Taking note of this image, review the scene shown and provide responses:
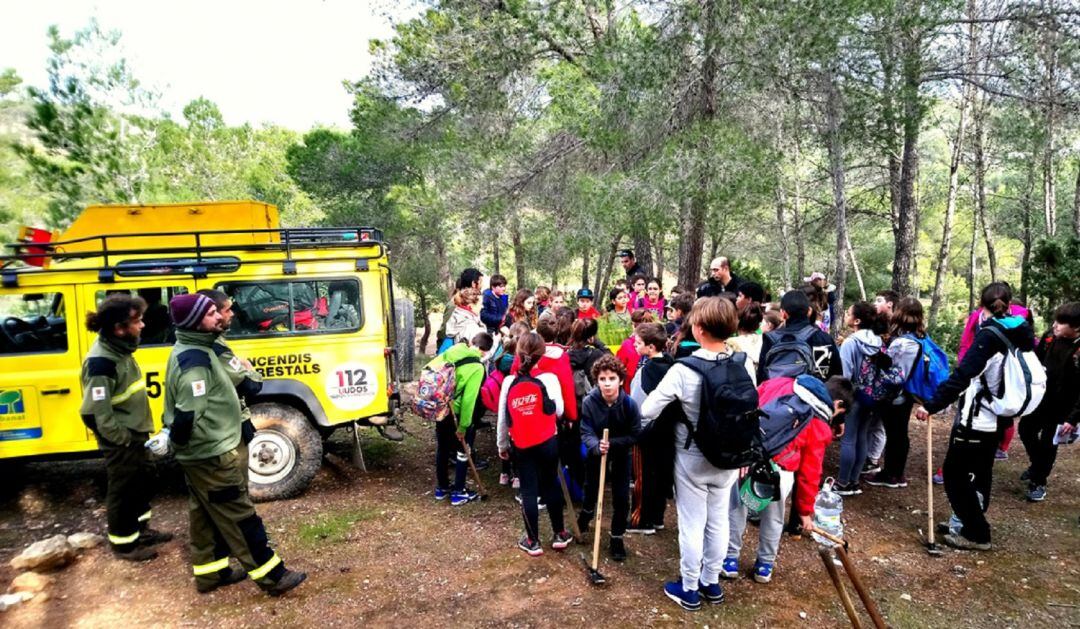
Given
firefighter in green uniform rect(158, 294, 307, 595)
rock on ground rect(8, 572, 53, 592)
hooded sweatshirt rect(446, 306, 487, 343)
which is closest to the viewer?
firefighter in green uniform rect(158, 294, 307, 595)

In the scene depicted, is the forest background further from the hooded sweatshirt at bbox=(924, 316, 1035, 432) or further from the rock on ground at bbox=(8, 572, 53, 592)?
the rock on ground at bbox=(8, 572, 53, 592)

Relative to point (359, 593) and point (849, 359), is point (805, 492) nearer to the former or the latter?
point (849, 359)

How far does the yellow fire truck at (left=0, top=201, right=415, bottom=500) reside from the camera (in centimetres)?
495

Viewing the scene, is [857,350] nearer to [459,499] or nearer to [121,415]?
[459,499]

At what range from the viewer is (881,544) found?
4527mm

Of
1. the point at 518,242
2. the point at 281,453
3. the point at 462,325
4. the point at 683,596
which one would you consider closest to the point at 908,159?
the point at 518,242

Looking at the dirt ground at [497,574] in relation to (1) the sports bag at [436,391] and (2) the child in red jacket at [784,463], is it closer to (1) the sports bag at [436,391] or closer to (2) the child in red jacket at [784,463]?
(2) the child in red jacket at [784,463]

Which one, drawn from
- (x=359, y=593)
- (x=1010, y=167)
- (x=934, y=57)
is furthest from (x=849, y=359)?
(x=1010, y=167)

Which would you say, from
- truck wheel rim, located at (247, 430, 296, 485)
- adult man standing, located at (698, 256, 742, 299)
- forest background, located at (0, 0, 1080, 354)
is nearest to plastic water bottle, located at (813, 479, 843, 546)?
adult man standing, located at (698, 256, 742, 299)

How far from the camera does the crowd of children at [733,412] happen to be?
138 inches

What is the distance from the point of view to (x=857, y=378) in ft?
17.3

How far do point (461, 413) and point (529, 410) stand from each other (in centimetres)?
132

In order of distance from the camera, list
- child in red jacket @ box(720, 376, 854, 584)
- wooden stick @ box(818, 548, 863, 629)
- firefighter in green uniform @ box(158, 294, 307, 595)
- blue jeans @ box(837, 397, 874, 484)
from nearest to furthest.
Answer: wooden stick @ box(818, 548, 863, 629), firefighter in green uniform @ box(158, 294, 307, 595), child in red jacket @ box(720, 376, 854, 584), blue jeans @ box(837, 397, 874, 484)

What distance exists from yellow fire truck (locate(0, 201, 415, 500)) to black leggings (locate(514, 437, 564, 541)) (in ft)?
6.60
